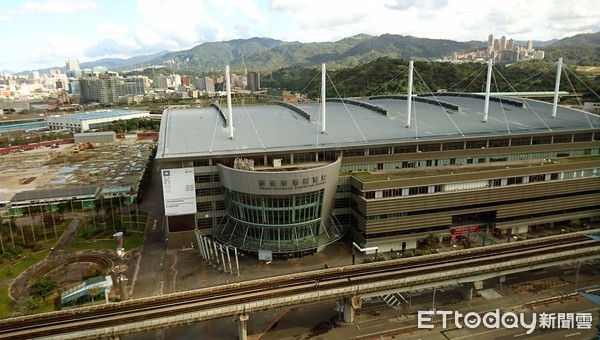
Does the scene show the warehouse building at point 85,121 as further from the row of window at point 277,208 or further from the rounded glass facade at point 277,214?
the row of window at point 277,208

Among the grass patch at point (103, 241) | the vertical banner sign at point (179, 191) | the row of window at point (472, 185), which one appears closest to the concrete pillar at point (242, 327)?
the vertical banner sign at point (179, 191)

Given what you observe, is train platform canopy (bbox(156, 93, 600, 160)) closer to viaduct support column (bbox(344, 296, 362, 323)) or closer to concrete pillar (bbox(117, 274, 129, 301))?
concrete pillar (bbox(117, 274, 129, 301))

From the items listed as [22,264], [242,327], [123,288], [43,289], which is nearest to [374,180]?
[242,327]

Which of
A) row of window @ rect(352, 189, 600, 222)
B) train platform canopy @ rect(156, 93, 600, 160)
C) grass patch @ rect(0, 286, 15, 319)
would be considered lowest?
grass patch @ rect(0, 286, 15, 319)

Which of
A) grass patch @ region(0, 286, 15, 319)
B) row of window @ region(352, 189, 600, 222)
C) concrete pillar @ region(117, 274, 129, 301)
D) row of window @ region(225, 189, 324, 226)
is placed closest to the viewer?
grass patch @ region(0, 286, 15, 319)

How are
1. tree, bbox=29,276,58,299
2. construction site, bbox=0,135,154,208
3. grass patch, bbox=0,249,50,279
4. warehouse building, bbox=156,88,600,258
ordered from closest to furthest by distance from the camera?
1. tree, bbox=29,276,58,299
2. grass patch, bbox=0,249,50,279
3. warehouse building, bbox=156,88,600,258
4. construction site, bbox=0,135,154,208

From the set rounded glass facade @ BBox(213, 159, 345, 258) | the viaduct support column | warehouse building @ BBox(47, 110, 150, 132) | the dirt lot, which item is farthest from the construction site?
the viaduct support column
